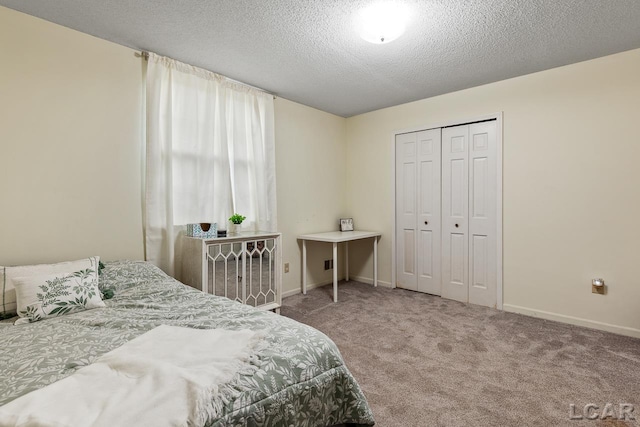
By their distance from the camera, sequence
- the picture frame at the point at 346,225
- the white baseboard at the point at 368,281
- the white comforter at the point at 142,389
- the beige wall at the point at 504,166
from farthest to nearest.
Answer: the picture frame at the point at 346,225 < the white baseboard at the point at 368,281 < the beige wall at the point at 504,166 < the white comforter at the point at 142,389

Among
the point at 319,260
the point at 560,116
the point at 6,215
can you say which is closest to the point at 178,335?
the point at 6,215

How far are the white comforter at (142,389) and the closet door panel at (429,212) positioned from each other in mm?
3048

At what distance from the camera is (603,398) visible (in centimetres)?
181

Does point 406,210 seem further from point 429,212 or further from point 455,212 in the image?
point 455,212

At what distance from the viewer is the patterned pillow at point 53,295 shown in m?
1.68

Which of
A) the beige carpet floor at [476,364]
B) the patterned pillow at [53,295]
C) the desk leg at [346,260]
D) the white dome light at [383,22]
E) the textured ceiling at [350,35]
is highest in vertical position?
the textured ceiling at [350,35]

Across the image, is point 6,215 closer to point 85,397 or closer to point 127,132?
point 127,132

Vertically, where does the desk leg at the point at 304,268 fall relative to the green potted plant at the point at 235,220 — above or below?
below

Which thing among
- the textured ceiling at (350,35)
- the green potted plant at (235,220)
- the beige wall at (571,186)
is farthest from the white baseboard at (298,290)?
the textured ceiling at (350,35)

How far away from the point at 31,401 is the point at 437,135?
390 centimetres

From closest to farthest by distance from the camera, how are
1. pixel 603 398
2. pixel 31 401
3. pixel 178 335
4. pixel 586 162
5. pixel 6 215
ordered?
1. pixel 31 401
2. pixel 178 335
3. pixel 603 398
4. pixel 6 215
5. pixel 586 162

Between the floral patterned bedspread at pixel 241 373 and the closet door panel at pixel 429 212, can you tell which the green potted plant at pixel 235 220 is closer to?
the floral patterned bedspread at pixel 241 373

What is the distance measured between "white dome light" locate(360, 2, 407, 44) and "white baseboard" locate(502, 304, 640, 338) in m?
2.82

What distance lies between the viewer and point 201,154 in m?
3.05
